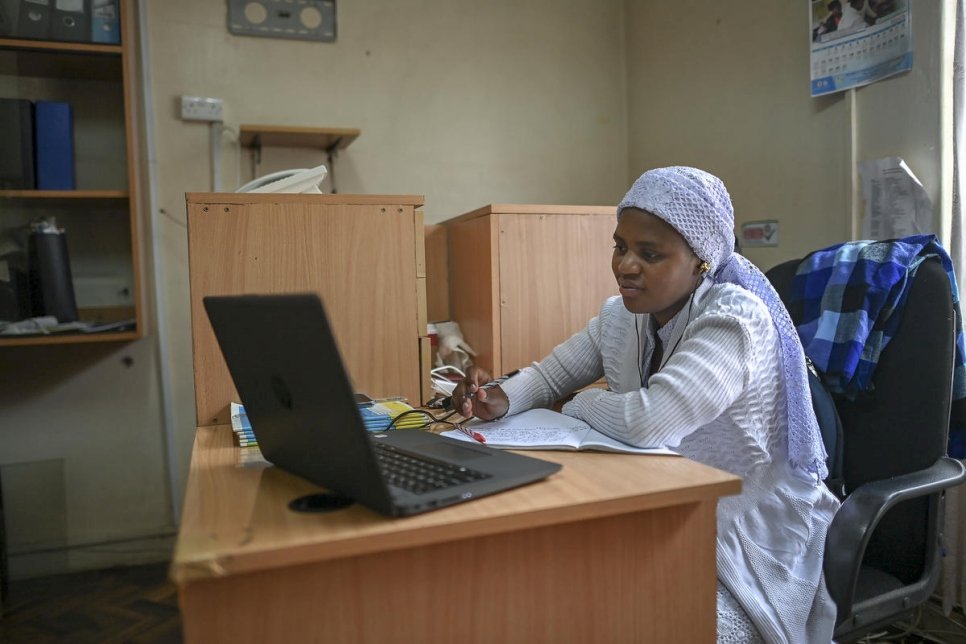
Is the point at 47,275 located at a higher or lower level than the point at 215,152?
lower

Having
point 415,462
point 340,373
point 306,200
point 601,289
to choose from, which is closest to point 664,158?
point 601,289

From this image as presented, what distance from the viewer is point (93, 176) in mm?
2436

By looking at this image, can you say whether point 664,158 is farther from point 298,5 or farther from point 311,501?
point 311,501

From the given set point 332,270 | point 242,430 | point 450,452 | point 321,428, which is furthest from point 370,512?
Result: point 332,270

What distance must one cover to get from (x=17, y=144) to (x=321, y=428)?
201 cm

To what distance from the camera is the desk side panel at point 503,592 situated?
0.76m

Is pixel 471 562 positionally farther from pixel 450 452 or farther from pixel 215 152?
pixel 215 152

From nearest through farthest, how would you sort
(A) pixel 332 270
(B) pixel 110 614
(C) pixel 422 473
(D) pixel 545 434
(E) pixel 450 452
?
(C) pixel 422 473, (E) pixel 450 452, (D) pixel 545 434, (A) pixel 332 270, (B) pixel 110 614

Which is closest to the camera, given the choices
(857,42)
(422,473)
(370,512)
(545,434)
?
(370,512)

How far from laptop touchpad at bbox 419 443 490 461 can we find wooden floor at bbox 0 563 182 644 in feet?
4.75

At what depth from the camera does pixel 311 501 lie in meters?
0.82

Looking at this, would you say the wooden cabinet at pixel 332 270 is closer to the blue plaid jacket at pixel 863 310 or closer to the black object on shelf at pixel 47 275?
the blue plaid jacket at pixel 863 310

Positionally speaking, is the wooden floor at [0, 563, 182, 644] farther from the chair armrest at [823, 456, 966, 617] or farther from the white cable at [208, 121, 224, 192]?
the chair armrest at [823, 456, 966, 617]

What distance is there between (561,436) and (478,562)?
12.3 inches
